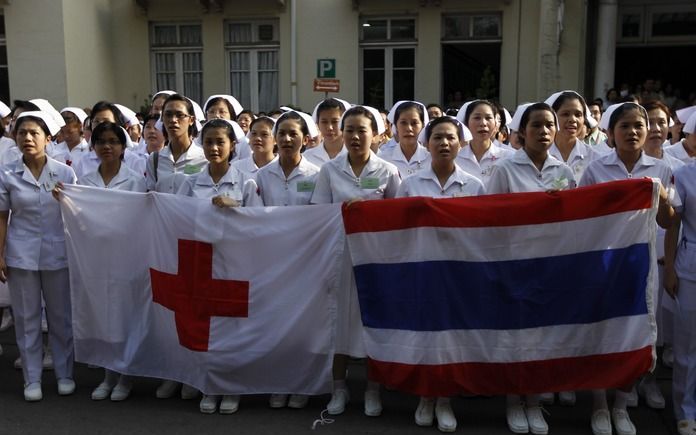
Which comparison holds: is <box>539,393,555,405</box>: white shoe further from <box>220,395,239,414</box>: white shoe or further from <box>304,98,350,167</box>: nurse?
<box>304,98,350,167</box>: nurse

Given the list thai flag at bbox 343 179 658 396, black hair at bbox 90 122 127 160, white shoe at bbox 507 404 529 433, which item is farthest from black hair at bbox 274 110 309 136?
white shoe at bbox 507 404 529 433

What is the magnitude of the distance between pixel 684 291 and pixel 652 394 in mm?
729

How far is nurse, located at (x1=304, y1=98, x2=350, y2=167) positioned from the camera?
5125 millimetres

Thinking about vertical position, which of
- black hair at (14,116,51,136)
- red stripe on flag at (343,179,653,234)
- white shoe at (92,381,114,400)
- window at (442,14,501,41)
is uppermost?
window at (442,14,501,41)

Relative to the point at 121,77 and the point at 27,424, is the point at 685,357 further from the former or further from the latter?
the point at 121,77

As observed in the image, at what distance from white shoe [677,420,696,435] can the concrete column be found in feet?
30.6

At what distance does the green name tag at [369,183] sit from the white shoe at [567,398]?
1.67m

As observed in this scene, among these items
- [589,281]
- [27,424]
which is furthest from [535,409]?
[27,424]

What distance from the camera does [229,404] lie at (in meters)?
3.99

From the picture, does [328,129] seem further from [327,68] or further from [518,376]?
[327,68]

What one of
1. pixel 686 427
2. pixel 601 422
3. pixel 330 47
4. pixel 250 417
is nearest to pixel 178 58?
pixel 330 47

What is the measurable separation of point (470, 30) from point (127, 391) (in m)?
10.1

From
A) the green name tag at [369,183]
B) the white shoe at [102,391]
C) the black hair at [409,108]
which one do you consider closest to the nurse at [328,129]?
the black hair at [409,108]

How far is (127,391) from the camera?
4254mm
